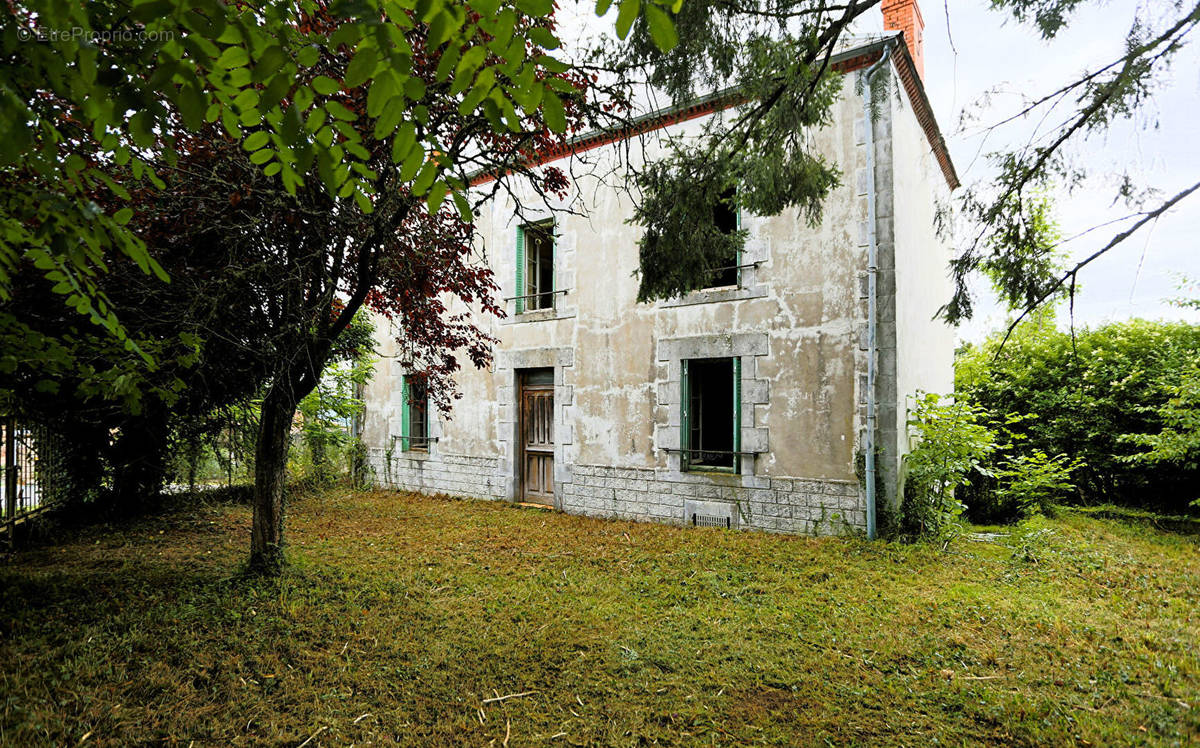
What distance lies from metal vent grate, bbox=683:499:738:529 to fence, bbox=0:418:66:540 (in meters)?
6.98

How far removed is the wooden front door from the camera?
28.3 feet

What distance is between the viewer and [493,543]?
20.4 ft

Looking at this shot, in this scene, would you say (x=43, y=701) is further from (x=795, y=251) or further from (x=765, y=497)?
(x=795, y=251)

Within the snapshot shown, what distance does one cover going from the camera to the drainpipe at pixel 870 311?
601 centimetres

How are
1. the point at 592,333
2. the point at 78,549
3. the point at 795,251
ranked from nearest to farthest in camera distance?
the point at 78,549 < the point at 795,251 < the point at 592,333

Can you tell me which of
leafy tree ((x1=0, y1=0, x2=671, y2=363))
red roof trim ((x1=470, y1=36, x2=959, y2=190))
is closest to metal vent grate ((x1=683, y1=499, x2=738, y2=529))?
red roof trim ((x1=470, y1=36, x2=959, y2=190))

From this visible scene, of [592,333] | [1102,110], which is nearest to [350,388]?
[592,333]

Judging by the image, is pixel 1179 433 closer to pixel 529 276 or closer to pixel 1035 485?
pixel 1035 485

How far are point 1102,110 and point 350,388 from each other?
1068 centimetres

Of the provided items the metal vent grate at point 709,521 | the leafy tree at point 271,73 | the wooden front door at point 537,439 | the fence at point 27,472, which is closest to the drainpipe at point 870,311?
the metal vent grate at point 709,521

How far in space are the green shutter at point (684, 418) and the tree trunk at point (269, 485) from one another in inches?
179

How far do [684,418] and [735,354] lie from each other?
42.2 inches

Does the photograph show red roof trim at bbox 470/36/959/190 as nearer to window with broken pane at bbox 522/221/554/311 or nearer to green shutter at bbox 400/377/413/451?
window with broken pane at bbox 522/221/554/311

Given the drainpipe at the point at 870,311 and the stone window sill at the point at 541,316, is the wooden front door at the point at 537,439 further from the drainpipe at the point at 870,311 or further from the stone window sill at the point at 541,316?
the drainpipe at the point at 870,311
